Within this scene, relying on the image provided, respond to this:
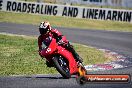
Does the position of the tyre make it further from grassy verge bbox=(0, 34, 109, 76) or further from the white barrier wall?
the white barrier wall

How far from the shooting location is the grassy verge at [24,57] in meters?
12.9

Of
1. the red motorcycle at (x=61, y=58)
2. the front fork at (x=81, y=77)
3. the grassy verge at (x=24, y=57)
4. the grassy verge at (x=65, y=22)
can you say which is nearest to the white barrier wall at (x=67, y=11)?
the grassy verge at (x=65, y=22)

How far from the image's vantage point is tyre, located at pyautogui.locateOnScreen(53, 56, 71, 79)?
10664 mm

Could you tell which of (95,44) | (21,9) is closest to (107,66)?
(95,44)

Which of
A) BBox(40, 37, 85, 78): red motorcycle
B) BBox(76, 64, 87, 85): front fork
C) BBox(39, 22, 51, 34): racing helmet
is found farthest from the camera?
BBox(39, 22, 51, 34): racing helmet

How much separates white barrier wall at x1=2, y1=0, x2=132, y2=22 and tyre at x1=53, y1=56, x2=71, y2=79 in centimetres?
2535

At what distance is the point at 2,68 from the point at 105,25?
2327 cm

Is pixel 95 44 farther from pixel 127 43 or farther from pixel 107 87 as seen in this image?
pixel 107 87

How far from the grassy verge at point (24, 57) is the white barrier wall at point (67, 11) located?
14869mm

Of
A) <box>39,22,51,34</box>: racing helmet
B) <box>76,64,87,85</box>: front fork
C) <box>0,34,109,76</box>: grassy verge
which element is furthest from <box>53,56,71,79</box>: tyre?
<box>0,34,109,76</box>: grassy verge

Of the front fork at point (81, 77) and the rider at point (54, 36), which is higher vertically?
the rider at point (54, 36)

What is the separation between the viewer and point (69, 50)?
35.9 feet

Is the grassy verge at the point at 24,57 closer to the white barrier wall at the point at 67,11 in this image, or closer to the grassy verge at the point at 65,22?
the grassy verge at the point at 65,22

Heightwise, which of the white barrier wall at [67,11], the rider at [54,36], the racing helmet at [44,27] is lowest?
the white barrier wall at [67,11]
